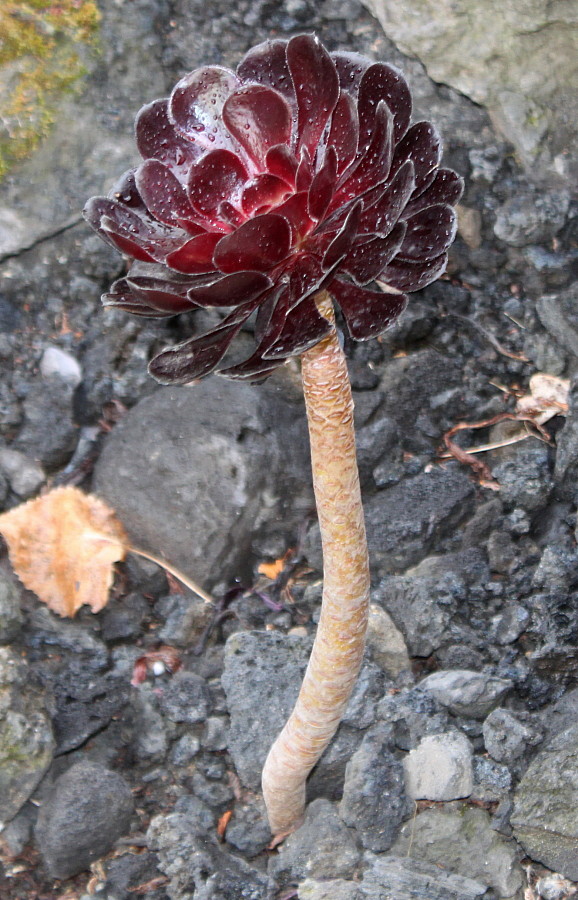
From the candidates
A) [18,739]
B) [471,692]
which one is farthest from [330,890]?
[18,739]

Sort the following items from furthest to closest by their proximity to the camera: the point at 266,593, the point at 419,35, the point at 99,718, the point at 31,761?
1. the point at 419,35
2. the point at 266,593
3. the point at 99,718
4. the point at 31,761

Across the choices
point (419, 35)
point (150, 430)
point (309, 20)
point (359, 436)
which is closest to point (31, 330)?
point (150, 430)

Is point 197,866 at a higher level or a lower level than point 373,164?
lower

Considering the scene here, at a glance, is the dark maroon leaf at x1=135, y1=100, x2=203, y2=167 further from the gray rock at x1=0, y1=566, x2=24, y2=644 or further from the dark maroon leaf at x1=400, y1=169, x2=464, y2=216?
the gray rock at x1=0, y1=566, x2=24, y2=644

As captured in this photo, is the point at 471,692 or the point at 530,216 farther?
the point at 530,216

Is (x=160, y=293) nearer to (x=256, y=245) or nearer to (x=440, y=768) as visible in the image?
(x=256, y=245)

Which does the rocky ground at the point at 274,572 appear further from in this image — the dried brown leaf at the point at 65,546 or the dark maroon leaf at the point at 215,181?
the dark maroon leaf at the point at 215,181

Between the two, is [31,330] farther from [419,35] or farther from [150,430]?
[419,35]
